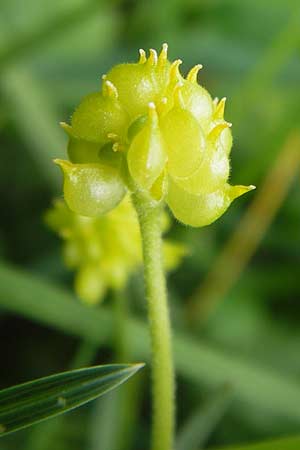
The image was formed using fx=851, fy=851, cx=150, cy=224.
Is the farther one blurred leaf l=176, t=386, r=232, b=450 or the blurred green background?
the blurred green background

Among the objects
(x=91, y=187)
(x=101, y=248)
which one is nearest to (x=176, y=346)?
(x=101, y=248)

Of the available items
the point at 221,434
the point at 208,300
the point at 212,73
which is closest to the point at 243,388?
the point at 221,434

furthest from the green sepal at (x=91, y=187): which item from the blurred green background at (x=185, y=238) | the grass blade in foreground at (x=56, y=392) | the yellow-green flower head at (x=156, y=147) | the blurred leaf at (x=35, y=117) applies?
the blurred leaf at (x=35, y=117)

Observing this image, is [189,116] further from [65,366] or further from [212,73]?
[212,73]

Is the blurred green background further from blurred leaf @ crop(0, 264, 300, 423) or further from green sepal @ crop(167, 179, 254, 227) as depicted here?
green sepal @ crop(167, 179, 254, 227)

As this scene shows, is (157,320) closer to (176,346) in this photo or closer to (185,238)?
(176,346)

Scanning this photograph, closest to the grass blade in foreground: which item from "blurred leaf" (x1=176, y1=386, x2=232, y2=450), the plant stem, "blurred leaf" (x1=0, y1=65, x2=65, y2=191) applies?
the plant stem
